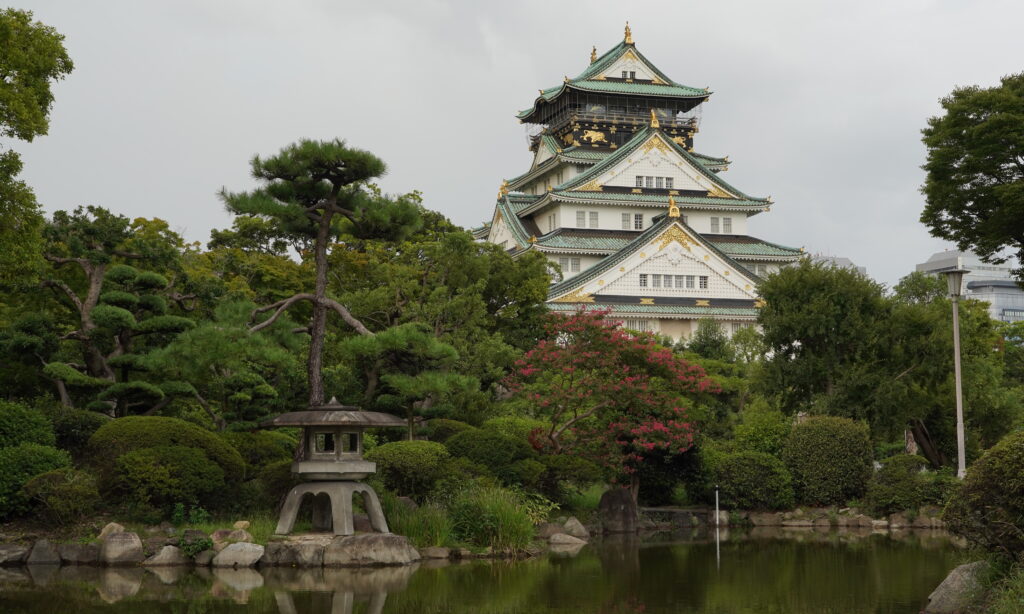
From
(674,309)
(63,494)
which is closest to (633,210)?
(674,309)

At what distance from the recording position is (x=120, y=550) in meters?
16.8

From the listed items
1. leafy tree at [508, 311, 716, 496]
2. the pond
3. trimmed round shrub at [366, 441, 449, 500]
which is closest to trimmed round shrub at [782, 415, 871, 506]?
leafy tree at [508, 311, 716, 496]

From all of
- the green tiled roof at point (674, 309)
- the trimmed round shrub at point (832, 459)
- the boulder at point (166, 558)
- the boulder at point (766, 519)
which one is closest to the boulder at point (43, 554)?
the boulder at point (166, 558)

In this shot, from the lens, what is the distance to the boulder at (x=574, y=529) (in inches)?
851

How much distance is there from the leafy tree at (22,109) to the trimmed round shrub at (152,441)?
9.37ft

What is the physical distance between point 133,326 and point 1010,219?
16.2 metres

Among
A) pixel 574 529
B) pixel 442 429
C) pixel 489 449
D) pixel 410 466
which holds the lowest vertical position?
pixel 574 529

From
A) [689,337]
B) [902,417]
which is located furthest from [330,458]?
[689,337]

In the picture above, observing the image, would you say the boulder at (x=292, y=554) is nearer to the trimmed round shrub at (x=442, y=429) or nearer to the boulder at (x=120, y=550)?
the boulder at (x=120, y=550)

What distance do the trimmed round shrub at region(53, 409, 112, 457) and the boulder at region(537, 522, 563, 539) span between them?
25.2 ft

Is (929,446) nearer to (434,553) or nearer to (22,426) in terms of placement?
(434,553)

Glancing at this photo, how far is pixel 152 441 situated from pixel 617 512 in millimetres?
10180

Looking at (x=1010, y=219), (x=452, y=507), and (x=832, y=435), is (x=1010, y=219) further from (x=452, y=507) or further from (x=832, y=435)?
(x=452, y=507)

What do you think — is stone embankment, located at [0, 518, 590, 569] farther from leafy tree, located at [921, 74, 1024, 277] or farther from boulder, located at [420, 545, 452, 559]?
leafy tree, located at [921, 74, 1024, 277]
